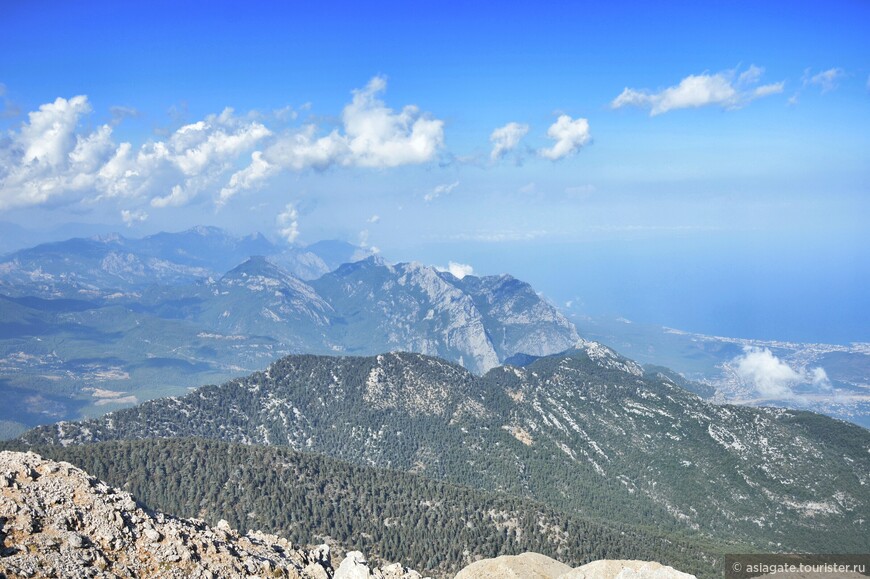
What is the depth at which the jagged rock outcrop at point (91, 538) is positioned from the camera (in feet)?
Answer: 148

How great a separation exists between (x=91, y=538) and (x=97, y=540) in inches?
22.6

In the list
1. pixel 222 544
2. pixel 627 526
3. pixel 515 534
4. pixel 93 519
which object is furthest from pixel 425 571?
pixel 93 519

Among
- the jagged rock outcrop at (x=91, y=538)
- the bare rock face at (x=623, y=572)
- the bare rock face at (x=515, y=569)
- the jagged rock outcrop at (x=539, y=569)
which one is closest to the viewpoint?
the jagged rock outcrop at (x=91, y=538)

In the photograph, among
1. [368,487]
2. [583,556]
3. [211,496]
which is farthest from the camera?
[368,487]

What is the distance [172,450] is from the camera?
17550 centimetres

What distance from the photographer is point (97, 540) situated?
1939 inches

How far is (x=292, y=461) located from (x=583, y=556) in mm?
88395

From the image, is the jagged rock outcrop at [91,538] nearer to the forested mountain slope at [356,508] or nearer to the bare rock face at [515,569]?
the bare rock face at [515,569]

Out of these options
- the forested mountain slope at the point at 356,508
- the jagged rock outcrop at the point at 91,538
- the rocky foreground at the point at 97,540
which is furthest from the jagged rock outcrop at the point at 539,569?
the forested mountain slope at the point at 356,508

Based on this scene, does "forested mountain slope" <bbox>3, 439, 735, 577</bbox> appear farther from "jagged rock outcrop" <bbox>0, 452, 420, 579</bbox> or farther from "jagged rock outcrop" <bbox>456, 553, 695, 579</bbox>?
"jagged rock outcrop" <bbox>0, 452, 420, 579</bbox>

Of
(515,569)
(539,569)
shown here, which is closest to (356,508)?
(539,569)

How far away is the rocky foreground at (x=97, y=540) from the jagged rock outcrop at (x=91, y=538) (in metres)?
0.08

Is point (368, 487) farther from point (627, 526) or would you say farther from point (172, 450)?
point (627, 526)

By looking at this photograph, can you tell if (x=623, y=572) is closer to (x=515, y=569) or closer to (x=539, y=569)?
(x=515, y=569)
